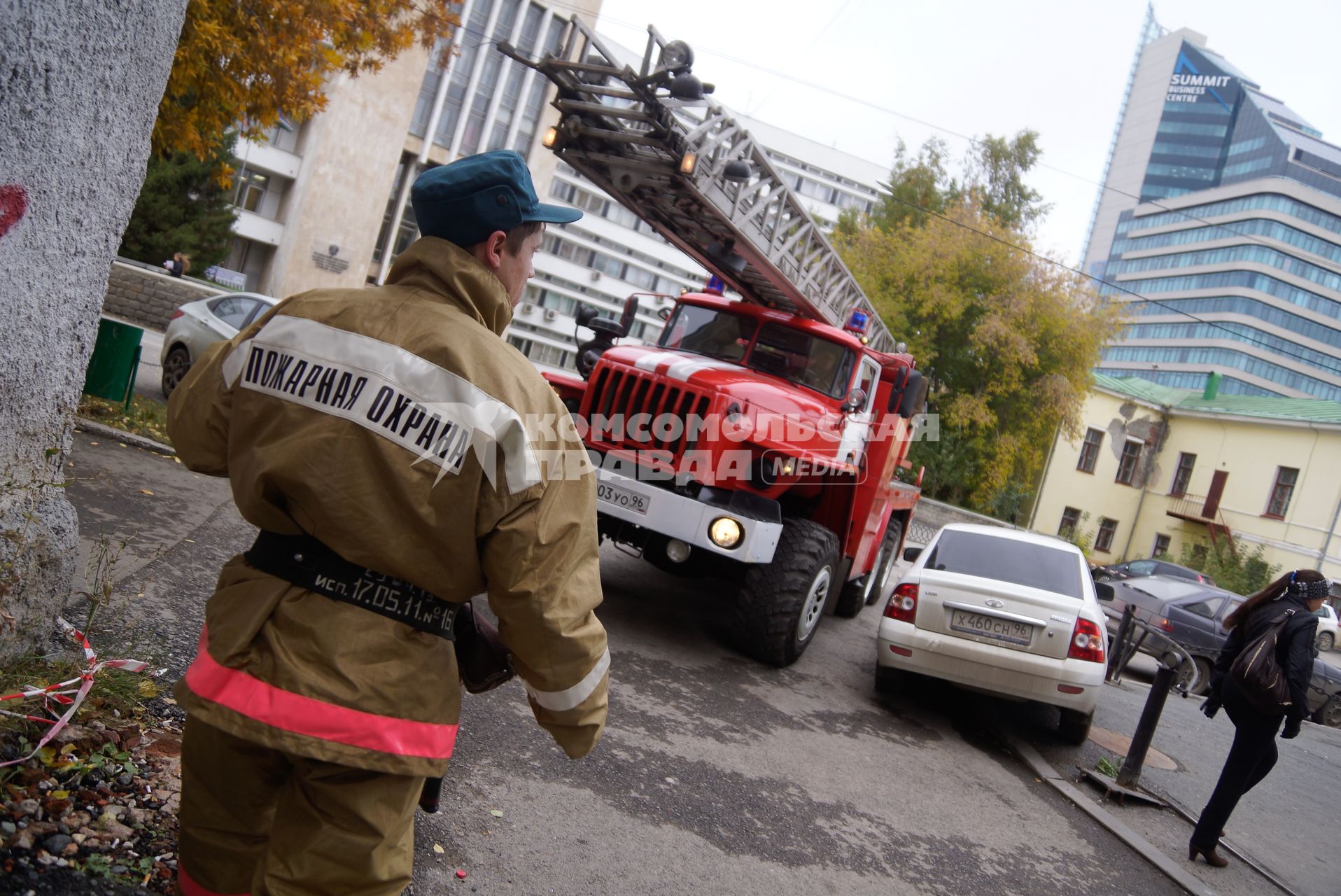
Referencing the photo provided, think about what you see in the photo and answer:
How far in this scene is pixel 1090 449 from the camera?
132 feet

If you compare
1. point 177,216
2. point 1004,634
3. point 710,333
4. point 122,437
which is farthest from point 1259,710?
point 177,216

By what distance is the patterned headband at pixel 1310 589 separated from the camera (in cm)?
537

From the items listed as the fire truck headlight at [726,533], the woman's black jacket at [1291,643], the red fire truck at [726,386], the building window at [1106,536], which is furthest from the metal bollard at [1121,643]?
the building window at [1106,536]

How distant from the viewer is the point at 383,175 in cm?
4453

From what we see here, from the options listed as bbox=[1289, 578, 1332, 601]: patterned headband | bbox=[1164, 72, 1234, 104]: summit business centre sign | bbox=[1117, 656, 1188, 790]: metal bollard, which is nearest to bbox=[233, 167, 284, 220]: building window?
bbox=[1117, 656, 1188, 790]: metal bollard

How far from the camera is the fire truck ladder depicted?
6477 millimetres

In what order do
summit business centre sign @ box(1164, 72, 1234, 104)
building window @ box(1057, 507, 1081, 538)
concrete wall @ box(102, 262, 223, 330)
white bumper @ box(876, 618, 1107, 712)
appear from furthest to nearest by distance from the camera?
summit business centre sign @ box(1164, 72, 1234, 104), building window @ box(1057, 507, 1081, 538), concrete wall @ box(102, 262, 223, 330), white bumper @ box(876, 618, 1107, 712)

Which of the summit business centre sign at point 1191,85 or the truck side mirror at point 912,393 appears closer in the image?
the truck side mirror at point 912,393

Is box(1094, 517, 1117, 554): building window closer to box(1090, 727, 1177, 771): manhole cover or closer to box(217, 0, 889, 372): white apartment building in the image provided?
box(217, 0, 889, 372): white apartment building

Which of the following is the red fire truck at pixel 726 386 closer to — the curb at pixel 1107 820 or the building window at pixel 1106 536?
the curb at pixel 1107 820

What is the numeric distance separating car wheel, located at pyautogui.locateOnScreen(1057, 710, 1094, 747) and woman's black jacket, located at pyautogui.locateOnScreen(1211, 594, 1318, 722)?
4.47 ft

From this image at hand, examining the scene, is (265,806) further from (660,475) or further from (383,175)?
(383,175)

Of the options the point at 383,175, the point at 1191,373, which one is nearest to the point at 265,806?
the point at 383,175

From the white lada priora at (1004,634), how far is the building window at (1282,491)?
35.9 meters
